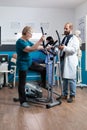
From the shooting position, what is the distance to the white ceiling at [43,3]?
6.97 meters

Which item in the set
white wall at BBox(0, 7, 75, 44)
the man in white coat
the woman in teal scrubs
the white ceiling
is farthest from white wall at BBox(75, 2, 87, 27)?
the woman in teal scrubs

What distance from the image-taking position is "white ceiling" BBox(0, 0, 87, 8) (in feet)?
22.9

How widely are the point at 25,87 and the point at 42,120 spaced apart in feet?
4.00

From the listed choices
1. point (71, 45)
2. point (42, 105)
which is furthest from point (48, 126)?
point (71, 45)

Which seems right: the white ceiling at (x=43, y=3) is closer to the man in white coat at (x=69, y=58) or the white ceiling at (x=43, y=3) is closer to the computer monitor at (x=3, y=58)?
the computer monitor at (x=3, y=58)

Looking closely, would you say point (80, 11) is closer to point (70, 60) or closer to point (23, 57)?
point (70, 60)

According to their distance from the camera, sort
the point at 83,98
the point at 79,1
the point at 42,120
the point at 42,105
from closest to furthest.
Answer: the point at 42,120
the point at 42,105
the point at 83,98
the point at 79,1

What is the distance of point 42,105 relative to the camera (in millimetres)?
4766

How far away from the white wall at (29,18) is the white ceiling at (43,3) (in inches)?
9.4

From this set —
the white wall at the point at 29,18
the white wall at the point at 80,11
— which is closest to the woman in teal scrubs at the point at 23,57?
the white wall at the point at 80,11

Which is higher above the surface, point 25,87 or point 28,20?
point 28,20

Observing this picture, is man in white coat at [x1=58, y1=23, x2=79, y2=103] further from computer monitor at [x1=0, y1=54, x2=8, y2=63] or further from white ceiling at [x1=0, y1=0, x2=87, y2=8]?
computer monitor at [x1=0, y1=54, x2=8, y2=63]

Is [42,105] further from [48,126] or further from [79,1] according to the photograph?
[79,1]

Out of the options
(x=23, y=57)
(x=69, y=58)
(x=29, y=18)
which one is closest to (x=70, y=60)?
(x=69, y=58)
